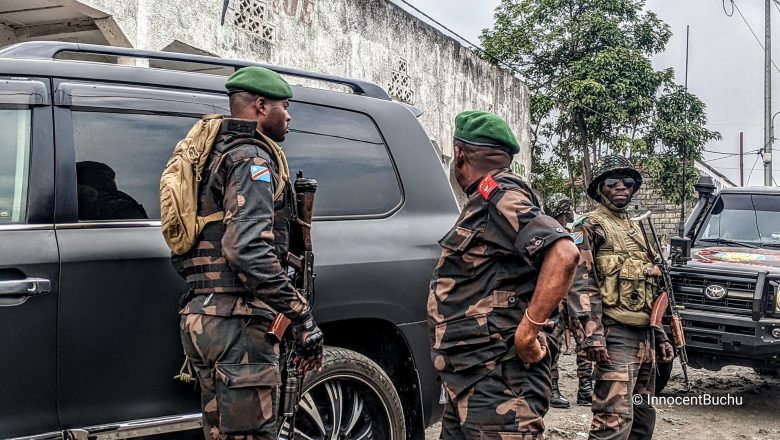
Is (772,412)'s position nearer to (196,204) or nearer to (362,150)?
(362,150)

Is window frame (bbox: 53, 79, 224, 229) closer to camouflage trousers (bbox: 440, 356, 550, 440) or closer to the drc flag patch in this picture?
the drc flag patch

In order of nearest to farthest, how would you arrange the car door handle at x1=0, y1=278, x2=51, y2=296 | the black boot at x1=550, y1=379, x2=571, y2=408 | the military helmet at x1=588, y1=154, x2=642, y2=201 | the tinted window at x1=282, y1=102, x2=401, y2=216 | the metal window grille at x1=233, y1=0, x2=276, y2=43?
the car door handle at x1=0, y1=278, x2=51, y2=296
the tinted window at x1=282, y1=102, x2=401, y2=216
the military helmet at x1=588, y1=154, x2=642, y2=201
the black boot at x1=550, y1=379, x2=571, y2=408
the metal window grille at x1=233, y1=0, x2=276, y2=43

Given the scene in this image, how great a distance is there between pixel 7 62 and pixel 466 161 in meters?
1.63

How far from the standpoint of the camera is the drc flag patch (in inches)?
100

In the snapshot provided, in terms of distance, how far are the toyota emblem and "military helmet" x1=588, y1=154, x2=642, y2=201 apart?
212 centimetres

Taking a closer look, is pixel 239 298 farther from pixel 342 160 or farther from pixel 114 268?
pixel 342 160

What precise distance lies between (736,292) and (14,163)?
545 centimetres

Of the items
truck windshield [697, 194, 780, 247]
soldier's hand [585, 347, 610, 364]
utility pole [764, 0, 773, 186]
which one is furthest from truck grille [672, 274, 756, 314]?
utility pole [764, 0, 773, 186]

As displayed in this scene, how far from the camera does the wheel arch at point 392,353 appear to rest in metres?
3.30

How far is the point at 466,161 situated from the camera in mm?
2762

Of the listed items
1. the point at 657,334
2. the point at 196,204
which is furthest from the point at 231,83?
the point at 657,334

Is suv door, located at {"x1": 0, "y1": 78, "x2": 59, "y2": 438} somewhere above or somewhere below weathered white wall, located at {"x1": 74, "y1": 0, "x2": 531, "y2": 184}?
below

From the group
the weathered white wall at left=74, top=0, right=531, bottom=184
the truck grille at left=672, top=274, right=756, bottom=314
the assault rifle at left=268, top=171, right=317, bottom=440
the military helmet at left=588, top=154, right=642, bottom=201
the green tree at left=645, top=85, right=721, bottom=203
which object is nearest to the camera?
the assault rifle at left=268, top=171, right=317, bottom=440

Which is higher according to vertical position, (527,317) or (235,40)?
(235,40)
